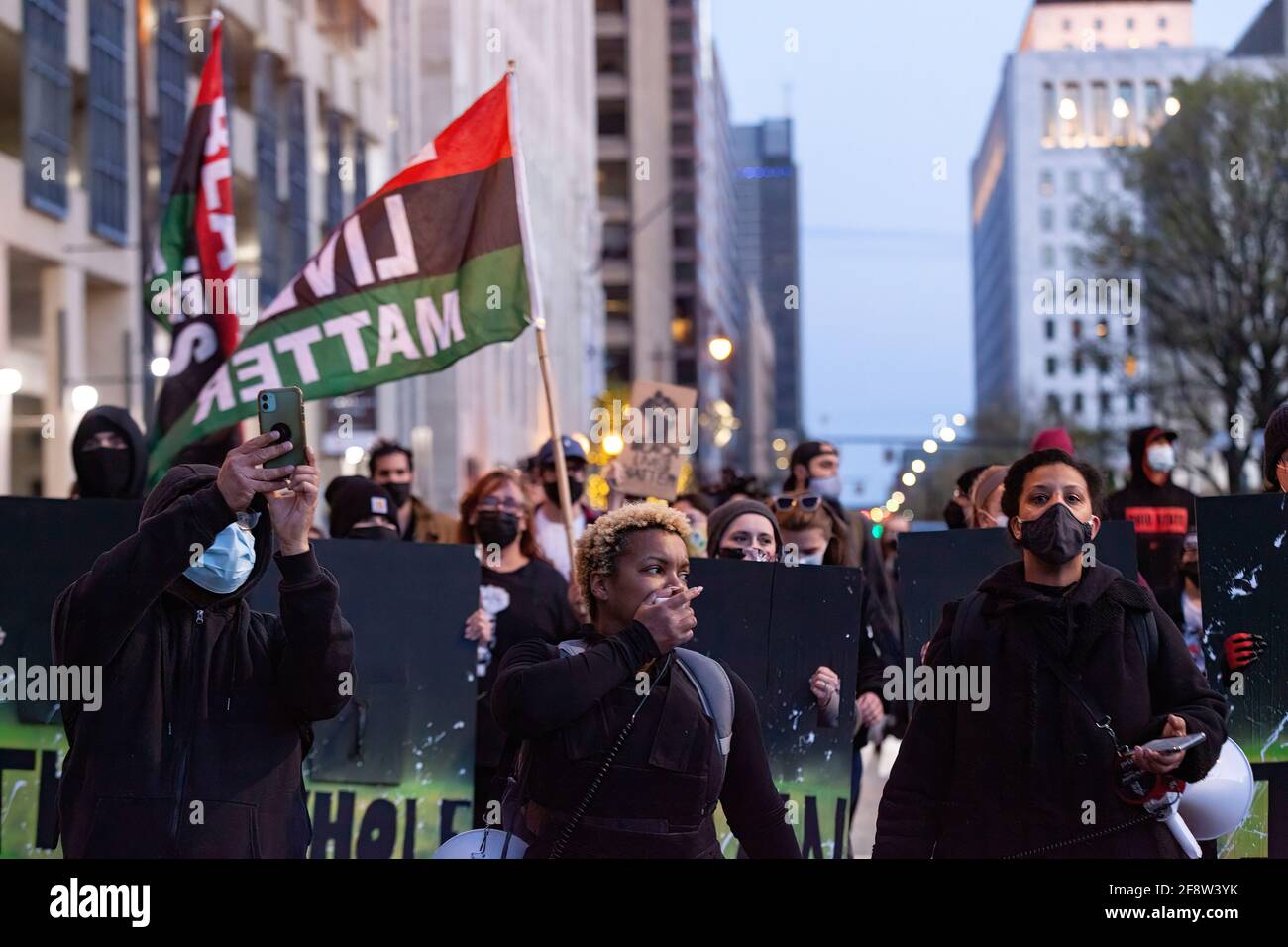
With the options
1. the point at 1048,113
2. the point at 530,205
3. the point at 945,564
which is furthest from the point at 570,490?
the point at 1048,113

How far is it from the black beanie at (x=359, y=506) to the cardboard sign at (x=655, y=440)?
2.63m

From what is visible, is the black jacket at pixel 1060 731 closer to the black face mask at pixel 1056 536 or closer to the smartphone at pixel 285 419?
the black face mask at pixel 1056 536

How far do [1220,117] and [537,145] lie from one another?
20531mm

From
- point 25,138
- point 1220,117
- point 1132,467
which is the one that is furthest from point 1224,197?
point 1132,467

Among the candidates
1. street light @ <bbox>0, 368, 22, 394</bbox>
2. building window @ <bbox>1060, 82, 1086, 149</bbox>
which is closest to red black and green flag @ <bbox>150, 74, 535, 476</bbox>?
street light @ <bbox>0, 368, 22, 394</bbox>

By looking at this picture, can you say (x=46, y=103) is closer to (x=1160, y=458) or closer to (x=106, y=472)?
(x=106, y=472)

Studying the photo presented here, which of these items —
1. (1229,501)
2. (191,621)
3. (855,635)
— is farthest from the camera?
(855,635)

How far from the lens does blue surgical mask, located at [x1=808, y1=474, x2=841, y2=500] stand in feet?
31.0

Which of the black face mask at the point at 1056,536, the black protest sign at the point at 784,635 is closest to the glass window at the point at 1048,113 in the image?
the black protest sign at the point at 784,635

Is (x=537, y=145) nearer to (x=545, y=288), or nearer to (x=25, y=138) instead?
(x=545, y=288)

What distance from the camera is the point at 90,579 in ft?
14.0

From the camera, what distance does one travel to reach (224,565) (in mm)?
4344

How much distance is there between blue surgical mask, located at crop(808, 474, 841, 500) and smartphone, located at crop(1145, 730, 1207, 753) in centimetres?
497
